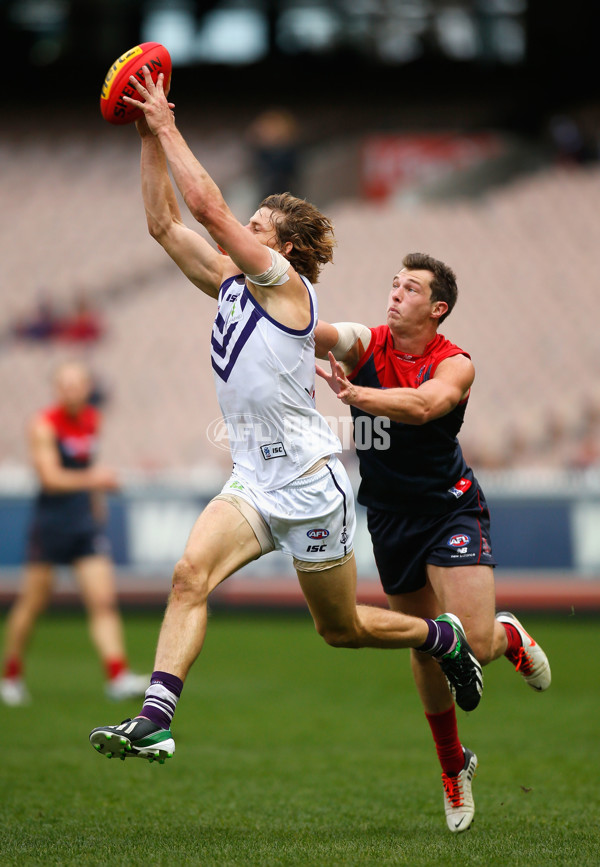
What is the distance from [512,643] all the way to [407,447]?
1.13m

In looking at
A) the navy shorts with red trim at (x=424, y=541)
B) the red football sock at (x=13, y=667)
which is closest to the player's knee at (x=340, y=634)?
the navy shorts with red trim at (x=424, y=541)

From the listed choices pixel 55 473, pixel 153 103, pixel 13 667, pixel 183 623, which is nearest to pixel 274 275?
pixel 153 103

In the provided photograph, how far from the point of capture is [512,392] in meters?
17.2

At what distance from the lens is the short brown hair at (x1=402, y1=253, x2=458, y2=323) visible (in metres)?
5.24

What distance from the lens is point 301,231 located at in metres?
4.98

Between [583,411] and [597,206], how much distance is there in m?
5.10

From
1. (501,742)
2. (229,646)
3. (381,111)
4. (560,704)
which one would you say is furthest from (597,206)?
(501,742)

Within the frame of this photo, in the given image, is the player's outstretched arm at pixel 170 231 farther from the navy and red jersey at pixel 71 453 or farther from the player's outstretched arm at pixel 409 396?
the navy and red jersey at pixel 71 453

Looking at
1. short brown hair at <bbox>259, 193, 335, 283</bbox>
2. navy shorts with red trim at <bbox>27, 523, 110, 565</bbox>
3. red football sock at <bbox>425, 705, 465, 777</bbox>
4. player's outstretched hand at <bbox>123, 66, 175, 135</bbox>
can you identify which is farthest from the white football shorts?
navy shorts with red trim at <bbox>27, 523, 110, 565</bbox>

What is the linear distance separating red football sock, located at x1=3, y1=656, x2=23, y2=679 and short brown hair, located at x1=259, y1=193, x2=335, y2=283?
4906mm

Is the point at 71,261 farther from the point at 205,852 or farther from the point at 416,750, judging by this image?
the point at 205,852

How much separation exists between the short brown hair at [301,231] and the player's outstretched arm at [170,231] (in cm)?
32

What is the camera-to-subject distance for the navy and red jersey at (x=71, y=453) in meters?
8.91

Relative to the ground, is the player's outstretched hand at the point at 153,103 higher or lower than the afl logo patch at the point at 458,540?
higher
